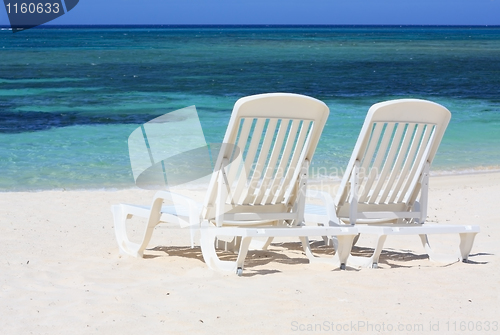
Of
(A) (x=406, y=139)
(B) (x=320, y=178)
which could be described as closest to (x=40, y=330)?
(A) (x=406, y=139)

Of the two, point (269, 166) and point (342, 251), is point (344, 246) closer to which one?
point (342, 251)

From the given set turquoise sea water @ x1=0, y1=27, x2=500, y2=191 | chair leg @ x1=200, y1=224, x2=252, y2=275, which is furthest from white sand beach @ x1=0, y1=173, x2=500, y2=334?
turquoise sea water @ x1=0, y1=27, x2=500, y2=191

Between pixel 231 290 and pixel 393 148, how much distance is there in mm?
1467

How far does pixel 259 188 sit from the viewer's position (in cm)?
425

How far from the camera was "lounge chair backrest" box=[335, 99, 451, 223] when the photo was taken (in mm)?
4176

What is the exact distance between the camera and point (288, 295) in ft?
11.7

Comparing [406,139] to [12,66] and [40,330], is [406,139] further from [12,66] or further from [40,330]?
[12,66]

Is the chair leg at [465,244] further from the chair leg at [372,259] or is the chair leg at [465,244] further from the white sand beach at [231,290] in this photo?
the chair leg at [372,259]

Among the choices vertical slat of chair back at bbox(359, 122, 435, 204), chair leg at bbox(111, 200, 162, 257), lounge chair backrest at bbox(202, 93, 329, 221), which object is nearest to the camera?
lounge chair backrest at bbox(202, 93, 329, 221)

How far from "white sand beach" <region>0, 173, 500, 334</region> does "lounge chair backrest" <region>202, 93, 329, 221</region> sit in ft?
1.44

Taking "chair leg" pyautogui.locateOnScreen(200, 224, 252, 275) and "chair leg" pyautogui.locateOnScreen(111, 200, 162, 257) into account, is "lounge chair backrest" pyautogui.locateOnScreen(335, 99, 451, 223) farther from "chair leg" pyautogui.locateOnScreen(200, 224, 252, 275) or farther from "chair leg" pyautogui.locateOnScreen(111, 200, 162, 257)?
"chair leg" pyautogui.locateOnScreen(111, 200, 162, 257)

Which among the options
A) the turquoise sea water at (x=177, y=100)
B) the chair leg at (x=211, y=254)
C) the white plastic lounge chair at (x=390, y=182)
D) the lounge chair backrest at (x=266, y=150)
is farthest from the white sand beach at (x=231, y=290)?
the turquoise sea water at (x=177, y=100)

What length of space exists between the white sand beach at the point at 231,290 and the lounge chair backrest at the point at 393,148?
46cm

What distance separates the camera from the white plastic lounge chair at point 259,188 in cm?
391
